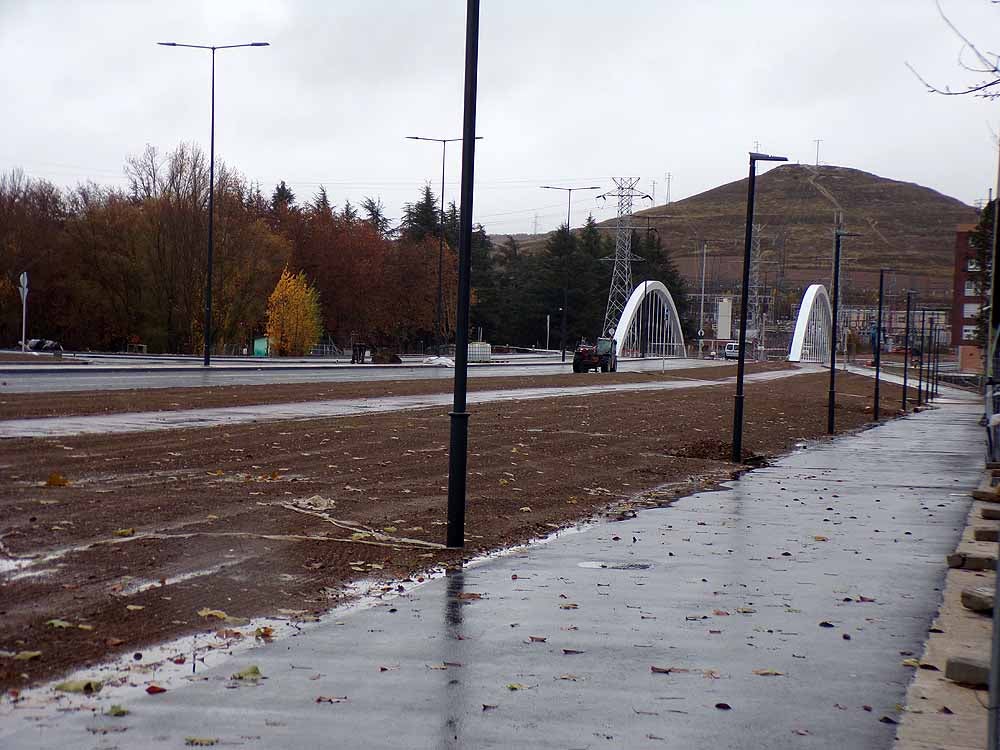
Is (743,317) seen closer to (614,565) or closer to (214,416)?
(214,416)

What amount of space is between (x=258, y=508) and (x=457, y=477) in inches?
104

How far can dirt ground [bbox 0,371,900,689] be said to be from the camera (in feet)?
25.6

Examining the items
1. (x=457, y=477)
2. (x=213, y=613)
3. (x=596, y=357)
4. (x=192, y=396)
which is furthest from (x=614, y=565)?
(x=596, y=357)

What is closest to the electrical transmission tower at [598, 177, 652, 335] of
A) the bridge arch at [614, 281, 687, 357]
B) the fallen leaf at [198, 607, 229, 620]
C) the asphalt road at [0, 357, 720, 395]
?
the bridge arch at [614, 281, 687, 357]

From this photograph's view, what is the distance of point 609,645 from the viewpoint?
7.40 m

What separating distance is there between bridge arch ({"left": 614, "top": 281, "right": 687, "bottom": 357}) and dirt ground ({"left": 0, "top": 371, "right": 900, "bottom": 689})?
8642 cm

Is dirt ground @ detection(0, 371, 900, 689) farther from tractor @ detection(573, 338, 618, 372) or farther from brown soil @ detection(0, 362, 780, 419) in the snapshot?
tractor @ detection(573, 338, 618, 372)

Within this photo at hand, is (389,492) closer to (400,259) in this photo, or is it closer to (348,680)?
(348,680)

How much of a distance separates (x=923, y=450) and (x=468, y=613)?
823 inches

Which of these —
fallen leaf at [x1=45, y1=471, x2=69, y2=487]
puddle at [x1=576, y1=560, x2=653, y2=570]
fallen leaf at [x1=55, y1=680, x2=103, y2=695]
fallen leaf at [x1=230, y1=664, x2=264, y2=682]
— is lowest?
puddle at [x1=576, y1=560, x2=653, y2=570]

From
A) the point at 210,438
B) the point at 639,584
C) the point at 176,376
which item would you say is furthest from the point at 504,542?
the point at 176,376

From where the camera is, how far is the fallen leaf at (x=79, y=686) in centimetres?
591

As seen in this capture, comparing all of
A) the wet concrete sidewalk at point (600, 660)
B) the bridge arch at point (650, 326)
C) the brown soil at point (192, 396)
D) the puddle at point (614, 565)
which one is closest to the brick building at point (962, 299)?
the bridge arch at point (650, 326)

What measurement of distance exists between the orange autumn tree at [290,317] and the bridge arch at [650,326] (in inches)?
1456
